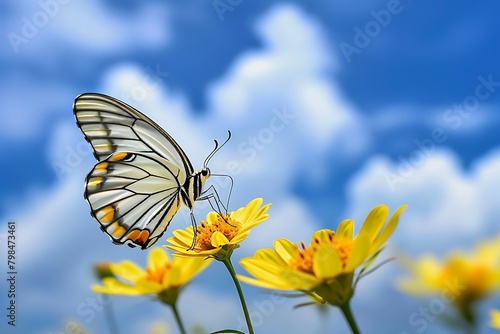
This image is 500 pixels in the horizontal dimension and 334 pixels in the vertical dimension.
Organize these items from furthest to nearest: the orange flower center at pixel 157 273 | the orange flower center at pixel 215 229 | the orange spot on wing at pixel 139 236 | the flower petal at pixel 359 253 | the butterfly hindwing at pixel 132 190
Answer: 1. the butterfly hindwing at pixel 132 190
2. the orange spot on wing at pixel 139 236
3. the orange flower center at pixel 157 273
4. the orange flower center at pixel 215 229
5. the flower petal at pixel 359 253

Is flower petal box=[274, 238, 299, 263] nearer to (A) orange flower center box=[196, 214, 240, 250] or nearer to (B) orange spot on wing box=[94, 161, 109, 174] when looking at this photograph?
(A) orange flower center box=[196, 214, 240, 250]

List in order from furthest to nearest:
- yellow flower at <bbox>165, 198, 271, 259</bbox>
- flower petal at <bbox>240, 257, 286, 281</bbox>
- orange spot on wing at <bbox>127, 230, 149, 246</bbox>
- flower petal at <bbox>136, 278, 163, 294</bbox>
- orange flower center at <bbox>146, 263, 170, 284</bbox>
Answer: orange spot on wing at <bbox>127, 230, 149, 246</bbox>, orange flower center at <bbox>146, 263, 170, 284</bbox>, flower petal at <bbox>136, 278, 163, 294</bbox>, yellow flower at <bbox>165, 198, 271, 259</bbox>, flower petal at <bbox>240, 257, 286, 281</bbox>

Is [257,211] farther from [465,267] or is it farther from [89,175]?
[89,175]

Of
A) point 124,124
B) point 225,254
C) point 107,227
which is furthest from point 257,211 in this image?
point 124,124

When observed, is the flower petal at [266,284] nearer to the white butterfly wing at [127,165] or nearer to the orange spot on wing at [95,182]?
the white butterfly wing at [127,165]

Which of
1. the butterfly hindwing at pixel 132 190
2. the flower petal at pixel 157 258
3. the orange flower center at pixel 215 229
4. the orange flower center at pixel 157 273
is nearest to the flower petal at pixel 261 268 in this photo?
the orange flower center at pixel 215 229

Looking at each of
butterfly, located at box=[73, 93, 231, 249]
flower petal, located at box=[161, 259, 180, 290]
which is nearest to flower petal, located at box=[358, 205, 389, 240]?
flower petal, located at box=[161, 259, 180, 290]

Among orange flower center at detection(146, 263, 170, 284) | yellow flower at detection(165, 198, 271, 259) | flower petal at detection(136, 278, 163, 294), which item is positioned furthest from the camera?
orange flower center at detection(146, 263, 170, 284)
